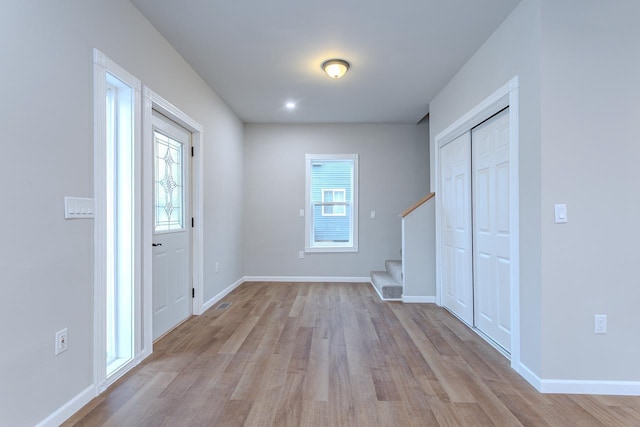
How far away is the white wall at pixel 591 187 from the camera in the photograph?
2062 mm

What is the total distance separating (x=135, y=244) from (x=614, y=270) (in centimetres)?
321

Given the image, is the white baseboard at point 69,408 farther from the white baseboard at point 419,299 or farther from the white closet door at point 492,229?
the white baseboard at point 419,299

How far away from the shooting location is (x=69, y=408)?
1.80 metres

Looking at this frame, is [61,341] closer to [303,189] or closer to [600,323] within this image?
[600,323]

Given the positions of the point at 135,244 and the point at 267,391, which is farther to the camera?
the point at 135,244

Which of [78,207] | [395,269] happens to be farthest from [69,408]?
[395,269]

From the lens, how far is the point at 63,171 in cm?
177

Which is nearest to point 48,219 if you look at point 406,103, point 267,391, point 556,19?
point 267,391

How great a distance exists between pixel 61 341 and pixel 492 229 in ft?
10.4

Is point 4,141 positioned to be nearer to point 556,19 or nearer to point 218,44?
point 218,44

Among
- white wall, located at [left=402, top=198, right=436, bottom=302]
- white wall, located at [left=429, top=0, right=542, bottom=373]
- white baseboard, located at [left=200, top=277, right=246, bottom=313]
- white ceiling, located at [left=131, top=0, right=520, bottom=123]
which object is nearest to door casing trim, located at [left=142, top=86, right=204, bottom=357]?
white ceiling, located at [left=131, top=0, right=520, bottom=123]

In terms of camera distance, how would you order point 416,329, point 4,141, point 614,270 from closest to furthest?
point 4,141 < point 614,270 < point 416,329

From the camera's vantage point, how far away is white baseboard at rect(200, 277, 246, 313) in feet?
12.7

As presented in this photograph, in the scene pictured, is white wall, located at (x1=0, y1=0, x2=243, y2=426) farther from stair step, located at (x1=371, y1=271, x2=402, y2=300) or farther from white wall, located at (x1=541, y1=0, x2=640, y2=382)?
stair step, located at (x1=371, y1=271, x2=402, y2=300)
